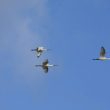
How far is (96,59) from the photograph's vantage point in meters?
164

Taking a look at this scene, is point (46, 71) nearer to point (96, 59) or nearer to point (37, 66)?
point (37, 66)

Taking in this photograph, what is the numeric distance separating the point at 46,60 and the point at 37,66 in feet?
9.03

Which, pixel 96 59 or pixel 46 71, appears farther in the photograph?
pixel 46 71

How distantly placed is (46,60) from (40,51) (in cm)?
300

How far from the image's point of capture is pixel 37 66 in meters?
185

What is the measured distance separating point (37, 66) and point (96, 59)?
22821 mm

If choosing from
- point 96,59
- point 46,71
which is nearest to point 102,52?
point 96,59

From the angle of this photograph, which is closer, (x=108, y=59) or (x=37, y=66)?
(x=108, y=59)

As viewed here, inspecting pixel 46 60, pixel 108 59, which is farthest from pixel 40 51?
pixel 108 59

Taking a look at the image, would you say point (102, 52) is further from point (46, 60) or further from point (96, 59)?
point (46, 60)

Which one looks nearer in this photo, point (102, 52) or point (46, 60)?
point (102, 52)

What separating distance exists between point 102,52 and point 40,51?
839 inches

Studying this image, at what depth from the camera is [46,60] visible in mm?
183125

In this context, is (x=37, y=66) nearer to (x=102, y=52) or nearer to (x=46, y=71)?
(x=46, y=71)
